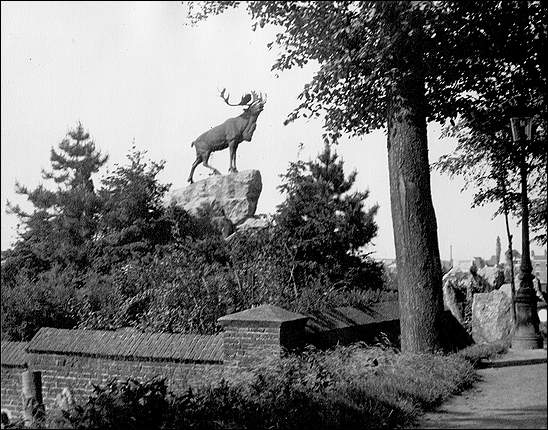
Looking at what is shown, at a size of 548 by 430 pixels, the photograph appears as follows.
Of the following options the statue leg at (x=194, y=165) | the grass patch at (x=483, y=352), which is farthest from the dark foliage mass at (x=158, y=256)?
the grass patch at (x=483, y=352)

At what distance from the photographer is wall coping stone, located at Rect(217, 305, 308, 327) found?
891 cm

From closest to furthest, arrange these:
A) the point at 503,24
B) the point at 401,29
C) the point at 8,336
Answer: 1. the point at 401,29
2. the point at 503,24
3. the point at 8,336

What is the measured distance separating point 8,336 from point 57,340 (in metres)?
2.34

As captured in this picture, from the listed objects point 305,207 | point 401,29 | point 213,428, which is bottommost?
point 213,428

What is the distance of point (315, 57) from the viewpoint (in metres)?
8.83

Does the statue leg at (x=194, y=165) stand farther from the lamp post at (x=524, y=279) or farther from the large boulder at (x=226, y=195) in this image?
the lamp post at (x=524, y=279)

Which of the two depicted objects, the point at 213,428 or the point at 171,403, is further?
the point at 171,403

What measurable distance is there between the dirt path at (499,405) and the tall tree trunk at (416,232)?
1.20 meters

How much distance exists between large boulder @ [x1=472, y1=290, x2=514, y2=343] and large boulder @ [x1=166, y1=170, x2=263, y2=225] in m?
10.2

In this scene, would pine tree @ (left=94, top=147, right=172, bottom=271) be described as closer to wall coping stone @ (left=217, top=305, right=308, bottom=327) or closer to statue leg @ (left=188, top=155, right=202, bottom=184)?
statue leg @ (left=188, top=155, right=202, bottom=184)

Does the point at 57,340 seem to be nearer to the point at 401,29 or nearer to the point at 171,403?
the point at 171,403

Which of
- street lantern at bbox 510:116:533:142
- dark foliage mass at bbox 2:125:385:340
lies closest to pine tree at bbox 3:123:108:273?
dark foliage mass at bbox 2:125:385:340

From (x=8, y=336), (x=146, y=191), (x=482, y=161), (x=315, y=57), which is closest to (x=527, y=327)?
(x=482, y=161)

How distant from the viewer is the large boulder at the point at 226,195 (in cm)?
2155
